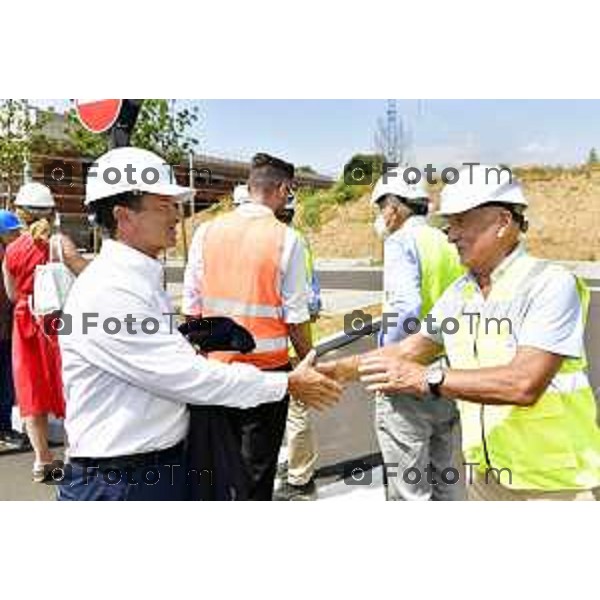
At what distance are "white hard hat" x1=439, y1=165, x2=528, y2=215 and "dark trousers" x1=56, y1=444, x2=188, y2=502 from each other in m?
1.18

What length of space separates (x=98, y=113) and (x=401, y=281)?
1703 millimetres

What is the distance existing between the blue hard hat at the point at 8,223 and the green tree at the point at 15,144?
3.99 m

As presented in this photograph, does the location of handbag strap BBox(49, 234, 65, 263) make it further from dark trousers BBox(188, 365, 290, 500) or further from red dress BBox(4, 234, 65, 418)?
dark trousers BBox(188, 365, 290, 500)

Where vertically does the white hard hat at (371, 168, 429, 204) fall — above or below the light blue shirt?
above

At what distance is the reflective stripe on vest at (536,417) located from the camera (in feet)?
8.25

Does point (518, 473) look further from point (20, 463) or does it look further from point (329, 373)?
point (20, 463)

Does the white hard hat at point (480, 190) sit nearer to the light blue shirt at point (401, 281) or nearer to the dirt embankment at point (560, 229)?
the light blue shirt at point (401, 281)

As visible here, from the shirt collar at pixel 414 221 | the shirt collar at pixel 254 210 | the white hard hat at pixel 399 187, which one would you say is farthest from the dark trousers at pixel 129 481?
the white hard hat at pixel 399 187

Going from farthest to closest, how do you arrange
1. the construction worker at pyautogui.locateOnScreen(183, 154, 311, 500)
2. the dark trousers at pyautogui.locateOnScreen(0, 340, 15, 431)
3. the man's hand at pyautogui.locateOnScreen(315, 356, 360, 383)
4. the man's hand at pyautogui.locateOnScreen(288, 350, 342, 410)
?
the dark trousers at pyautogui.locateOnScreen(0, 340, 15, 431) → the construction worker at pyautogui.locateOnScreen(183, 154, 311, 500) → the man's hand at pyautogui.locateOnScreen(315, 356, 360, 383) → the man's hand at pyautogui.locateOnScreen(288, 350, 342, 410)

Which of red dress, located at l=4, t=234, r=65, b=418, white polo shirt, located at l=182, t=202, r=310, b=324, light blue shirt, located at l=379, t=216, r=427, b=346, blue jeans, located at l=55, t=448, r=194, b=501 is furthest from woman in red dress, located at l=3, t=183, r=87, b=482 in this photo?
blue jeans, located at l=55, t=448, r=194, b=501

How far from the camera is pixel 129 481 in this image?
248 centimetres

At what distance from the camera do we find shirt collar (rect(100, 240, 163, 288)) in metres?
2.43

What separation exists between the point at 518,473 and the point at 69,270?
10.3 feet

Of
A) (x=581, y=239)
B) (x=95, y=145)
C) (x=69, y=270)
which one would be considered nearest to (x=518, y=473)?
(x=69, y=270)
